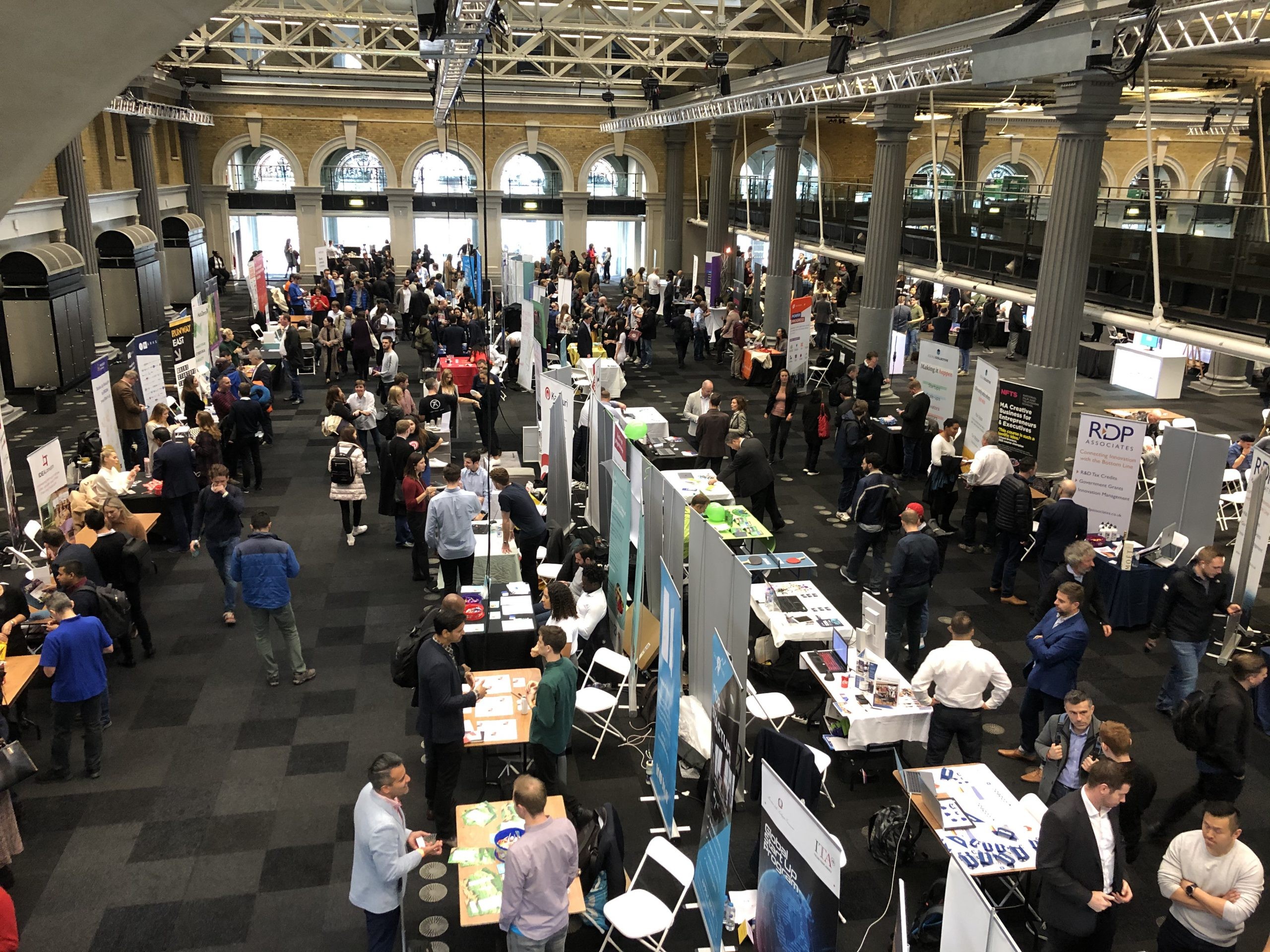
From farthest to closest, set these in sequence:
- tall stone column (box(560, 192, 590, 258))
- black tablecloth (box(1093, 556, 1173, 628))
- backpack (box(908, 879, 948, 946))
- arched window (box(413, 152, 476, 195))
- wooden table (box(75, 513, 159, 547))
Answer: tall stone column (box(560, 192, 590, 258)) → arched window (box(413, 152, 476, 195)) → black tablecloth (box(1093, 556, 1173, 628)) → wooden table (box(75, 513, 159, 547)) → backpack (box(908, 879, 948, 946))

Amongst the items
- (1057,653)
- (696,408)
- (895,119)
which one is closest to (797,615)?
(1057,653)

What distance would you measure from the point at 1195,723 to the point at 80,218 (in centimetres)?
1874

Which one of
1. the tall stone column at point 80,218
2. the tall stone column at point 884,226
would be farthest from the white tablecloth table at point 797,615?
the tall stone column at point 80,218

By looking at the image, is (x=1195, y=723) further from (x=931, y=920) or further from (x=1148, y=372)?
(x=1148, y=372)

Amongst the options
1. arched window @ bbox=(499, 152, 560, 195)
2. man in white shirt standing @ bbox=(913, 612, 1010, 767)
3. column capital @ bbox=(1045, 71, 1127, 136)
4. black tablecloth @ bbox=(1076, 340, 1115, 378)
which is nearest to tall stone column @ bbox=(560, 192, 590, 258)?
arched window @ bbox=(499, 152, 560, 195)

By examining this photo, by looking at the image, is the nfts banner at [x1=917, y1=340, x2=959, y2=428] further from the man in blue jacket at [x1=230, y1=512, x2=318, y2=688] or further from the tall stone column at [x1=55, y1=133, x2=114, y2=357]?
the tall stone column at [x1=55, y1=133, x2=114, y2=357]

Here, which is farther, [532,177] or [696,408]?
[532,177]

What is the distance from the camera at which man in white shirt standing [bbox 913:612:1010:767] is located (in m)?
5.64

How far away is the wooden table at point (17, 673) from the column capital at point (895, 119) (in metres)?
13.0

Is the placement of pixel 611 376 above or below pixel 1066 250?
below

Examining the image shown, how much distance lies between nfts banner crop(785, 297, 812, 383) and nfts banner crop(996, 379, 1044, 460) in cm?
415

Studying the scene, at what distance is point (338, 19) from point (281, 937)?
44.5 ft

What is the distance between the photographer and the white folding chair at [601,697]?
6.45m

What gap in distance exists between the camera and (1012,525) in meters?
8.70
